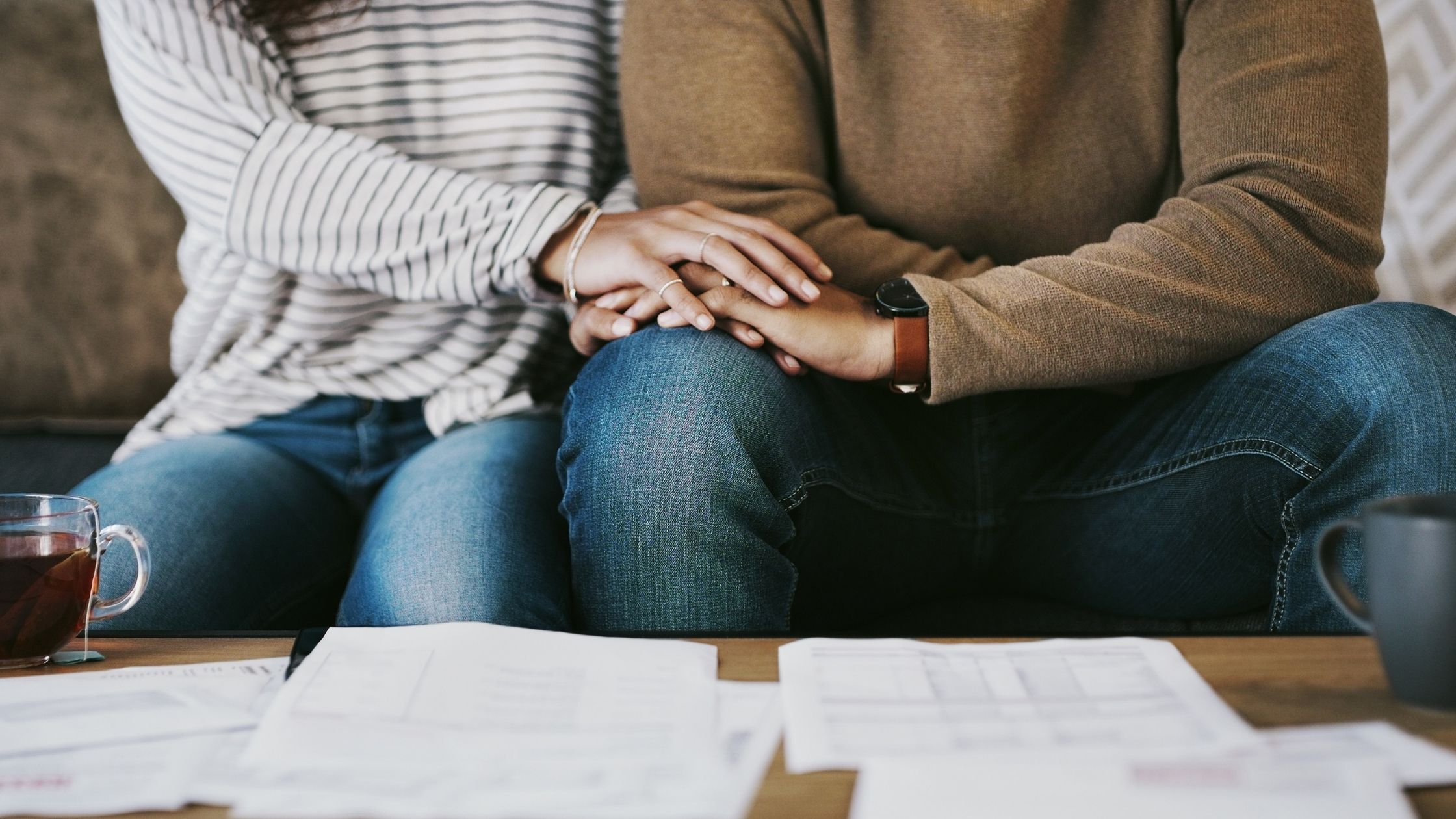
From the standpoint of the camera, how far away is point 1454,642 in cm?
44

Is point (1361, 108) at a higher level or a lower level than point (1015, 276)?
higher

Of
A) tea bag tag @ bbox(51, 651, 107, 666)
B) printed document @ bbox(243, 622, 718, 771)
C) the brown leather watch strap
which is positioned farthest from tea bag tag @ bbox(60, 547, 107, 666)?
the brown leather watch strap

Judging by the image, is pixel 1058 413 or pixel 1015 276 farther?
pixel 1058 413

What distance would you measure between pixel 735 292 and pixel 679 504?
0.65 ft

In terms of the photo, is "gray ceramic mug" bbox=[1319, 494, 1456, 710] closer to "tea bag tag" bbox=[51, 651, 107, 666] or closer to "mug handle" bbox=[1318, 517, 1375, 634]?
"mug handle" bbox=[1318, 517, 1375, 634]

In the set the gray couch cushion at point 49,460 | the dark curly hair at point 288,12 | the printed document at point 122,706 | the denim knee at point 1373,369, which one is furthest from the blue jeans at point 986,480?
the gray couch cushion at point 49,460

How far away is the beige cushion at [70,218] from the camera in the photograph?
1.30 metres

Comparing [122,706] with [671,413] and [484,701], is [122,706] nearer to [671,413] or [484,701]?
[484,701]

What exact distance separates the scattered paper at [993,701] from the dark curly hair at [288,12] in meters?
0.82

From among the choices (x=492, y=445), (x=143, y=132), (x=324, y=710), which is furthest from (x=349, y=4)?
(x=324, y=710)

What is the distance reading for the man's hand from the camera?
810mm

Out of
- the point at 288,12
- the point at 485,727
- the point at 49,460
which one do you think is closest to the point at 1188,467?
the point at 485,727

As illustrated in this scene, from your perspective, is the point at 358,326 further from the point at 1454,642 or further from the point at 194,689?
the point at 1454,642

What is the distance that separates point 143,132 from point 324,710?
792 mm
